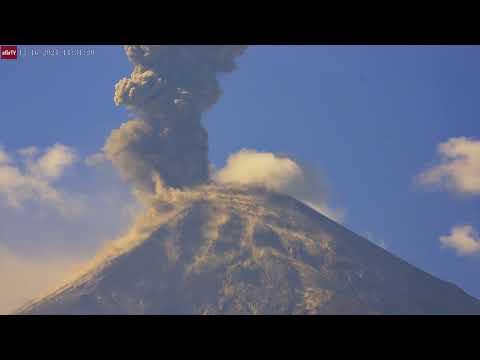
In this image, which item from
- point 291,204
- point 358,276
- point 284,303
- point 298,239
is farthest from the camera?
point 291,204

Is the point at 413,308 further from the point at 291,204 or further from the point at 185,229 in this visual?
the point at 185,229

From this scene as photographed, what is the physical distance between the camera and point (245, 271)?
484 ft

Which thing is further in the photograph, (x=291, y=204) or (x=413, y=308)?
(x=291, y=204)

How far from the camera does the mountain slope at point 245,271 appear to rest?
135 m

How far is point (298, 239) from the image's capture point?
159 m

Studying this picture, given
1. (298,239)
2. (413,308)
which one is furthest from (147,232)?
(413,308)

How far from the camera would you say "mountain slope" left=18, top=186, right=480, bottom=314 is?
135125mm

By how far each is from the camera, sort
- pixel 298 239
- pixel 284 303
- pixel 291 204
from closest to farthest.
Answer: pixel 284 303 < pixel 298 239 < pixel 291 204
